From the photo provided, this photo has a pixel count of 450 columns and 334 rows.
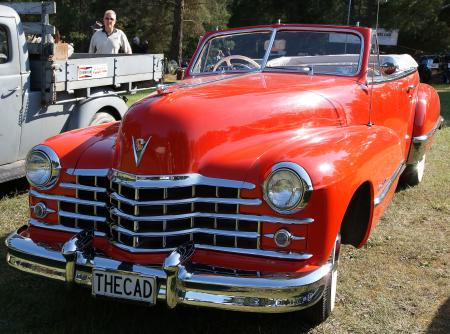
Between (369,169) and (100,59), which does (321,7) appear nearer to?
(100,59)

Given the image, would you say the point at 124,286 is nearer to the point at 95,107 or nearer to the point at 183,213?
the point at 183,213

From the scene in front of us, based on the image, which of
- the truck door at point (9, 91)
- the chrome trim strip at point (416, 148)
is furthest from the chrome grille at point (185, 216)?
the chrome trim strip at point (416, 148)

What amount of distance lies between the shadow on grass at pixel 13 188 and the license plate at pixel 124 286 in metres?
3.25

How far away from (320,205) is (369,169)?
0.66 m

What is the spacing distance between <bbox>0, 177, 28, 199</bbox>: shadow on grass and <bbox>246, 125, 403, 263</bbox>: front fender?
3.68m

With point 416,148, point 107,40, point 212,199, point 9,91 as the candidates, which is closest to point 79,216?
point 212,199

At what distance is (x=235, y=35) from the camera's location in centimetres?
475

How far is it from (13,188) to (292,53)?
3.39 metres

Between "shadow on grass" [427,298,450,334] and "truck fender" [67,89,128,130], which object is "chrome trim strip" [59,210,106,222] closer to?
"shadow on grass" [427,298,450,334]

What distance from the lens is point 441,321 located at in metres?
3.29

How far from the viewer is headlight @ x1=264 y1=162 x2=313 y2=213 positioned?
2.63 meters

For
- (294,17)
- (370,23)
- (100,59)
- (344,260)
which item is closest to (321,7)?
(294,17)

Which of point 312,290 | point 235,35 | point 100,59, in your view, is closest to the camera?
point 312,290

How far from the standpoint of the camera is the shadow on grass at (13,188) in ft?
18.7
